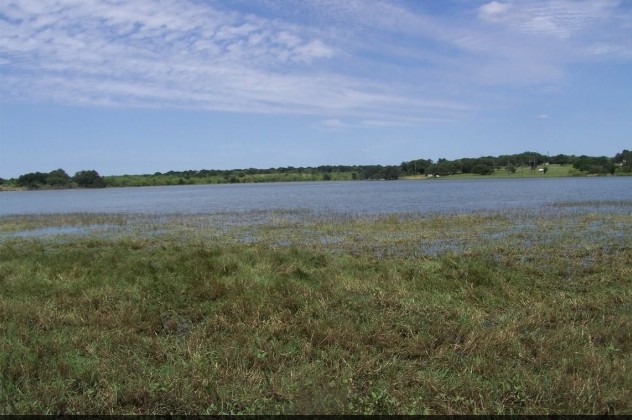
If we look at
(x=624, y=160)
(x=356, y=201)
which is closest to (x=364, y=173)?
(x=624, y=160)

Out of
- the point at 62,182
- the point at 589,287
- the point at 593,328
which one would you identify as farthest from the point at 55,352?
the point at 62,182

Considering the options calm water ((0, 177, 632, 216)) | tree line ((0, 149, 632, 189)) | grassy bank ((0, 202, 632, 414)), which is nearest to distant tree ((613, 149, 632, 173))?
tree line ((0, 149, 632, 189))

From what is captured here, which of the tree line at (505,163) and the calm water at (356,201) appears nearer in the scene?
the calm water at (356,201)

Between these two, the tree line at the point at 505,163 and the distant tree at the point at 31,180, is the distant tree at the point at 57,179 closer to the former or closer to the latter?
the distant tree at the point at 31,180

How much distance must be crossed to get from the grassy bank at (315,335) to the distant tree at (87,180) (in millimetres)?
148420

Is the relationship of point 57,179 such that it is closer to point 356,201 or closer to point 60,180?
point 60,180

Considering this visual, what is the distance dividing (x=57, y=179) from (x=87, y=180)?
372 inches

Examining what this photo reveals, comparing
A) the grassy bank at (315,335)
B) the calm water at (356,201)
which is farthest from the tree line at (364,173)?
the grassy bank at (315,335)

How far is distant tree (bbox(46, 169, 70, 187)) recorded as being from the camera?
138 meters

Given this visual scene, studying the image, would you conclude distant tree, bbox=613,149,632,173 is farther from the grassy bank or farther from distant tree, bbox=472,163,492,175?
the grassy bank

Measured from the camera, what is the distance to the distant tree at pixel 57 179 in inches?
5428

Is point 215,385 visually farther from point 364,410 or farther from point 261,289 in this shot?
point 261,289

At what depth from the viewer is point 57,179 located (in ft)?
458

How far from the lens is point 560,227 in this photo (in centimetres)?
1977
